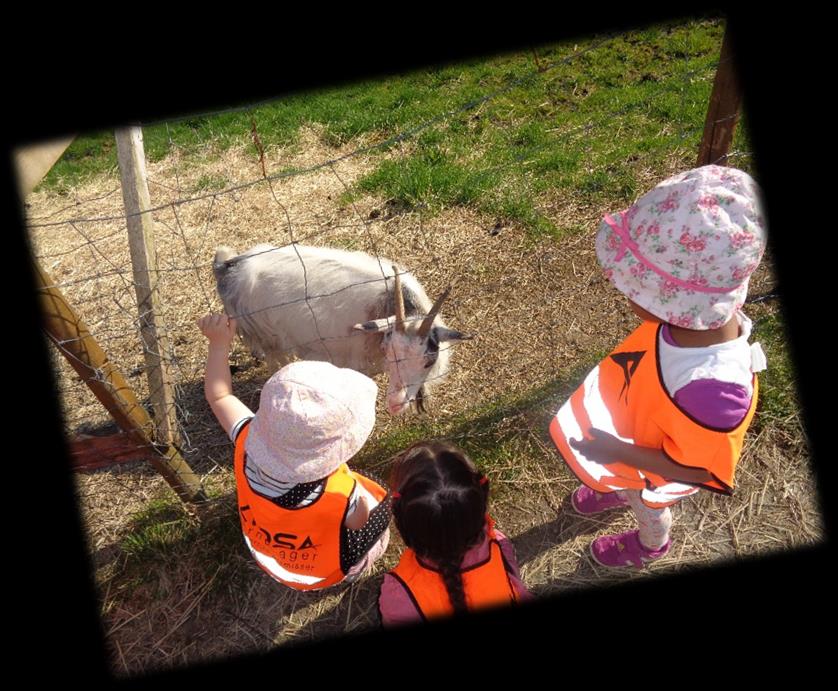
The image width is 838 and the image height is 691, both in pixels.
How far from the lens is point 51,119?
723 centimetres

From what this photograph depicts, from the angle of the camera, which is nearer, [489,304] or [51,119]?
[489,304]

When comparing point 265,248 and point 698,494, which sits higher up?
point 265,248

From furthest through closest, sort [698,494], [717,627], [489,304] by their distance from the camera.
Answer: [489,304] < [698,494] < [717,627]

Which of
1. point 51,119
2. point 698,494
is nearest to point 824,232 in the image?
point 698,494

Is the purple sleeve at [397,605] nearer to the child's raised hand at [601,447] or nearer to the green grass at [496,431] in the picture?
the child's raised hand at [601,447]

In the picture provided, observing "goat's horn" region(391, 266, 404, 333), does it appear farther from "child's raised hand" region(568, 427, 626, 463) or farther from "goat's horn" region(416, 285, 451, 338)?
"child's raised hand" region(568, 427, 626, 463)

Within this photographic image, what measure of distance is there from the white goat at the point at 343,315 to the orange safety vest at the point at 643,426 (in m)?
A: 1.18

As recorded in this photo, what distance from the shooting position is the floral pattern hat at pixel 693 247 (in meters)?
1.85

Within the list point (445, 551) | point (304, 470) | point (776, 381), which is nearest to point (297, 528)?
point (304, 470)

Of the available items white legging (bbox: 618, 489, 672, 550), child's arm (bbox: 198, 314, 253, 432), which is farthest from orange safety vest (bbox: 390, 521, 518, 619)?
child's arm (bbox: 198, 314, 253, 432)

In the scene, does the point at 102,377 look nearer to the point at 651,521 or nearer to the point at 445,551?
the point at 445,551

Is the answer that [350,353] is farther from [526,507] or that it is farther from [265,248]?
[526,507]

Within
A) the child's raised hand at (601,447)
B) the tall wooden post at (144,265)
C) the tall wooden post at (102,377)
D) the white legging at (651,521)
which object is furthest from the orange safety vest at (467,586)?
the tall wooden post at (144,265)

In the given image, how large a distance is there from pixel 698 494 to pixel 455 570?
2.11 meters
